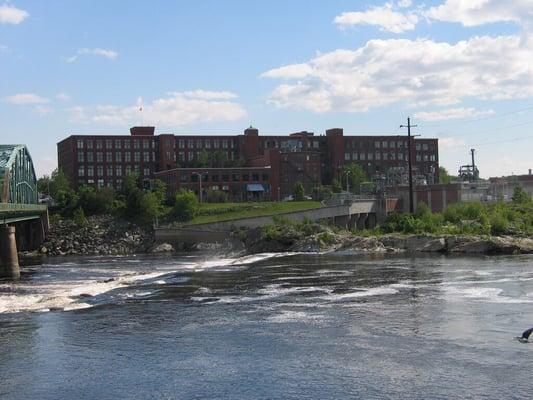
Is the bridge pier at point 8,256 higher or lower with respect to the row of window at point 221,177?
lower

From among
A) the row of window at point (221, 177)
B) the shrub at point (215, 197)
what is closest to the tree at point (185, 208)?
the shrub at point (215, 197)

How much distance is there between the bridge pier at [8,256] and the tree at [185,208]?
226 ft

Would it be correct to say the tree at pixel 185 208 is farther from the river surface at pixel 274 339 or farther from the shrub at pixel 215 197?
the river surface at pixel 274 339

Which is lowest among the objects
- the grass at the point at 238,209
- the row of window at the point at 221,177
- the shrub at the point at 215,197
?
the grass at the point at 238,209

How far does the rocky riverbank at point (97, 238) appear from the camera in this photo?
12256 cm

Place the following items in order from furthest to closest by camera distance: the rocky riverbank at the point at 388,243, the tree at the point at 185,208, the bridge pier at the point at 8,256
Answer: the tree at the point at 185,208, the rocky riverbank at the point at 388,243, the bridge pier at the point at 8,256

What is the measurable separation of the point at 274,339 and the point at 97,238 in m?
106

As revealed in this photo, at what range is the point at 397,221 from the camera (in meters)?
99.4

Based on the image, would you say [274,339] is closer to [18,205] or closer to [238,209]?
[18,205]

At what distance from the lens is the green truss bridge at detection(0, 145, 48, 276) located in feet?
234

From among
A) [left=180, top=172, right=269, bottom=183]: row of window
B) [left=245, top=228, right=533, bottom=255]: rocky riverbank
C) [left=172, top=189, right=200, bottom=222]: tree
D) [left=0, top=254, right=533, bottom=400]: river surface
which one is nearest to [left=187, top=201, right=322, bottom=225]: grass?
[left=172, top=189, right=200, bottom=222]: tree

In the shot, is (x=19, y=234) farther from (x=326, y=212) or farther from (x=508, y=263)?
(x=508, y=263)

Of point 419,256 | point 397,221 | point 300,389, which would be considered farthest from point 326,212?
point 300,389

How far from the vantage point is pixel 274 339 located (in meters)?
29.7
